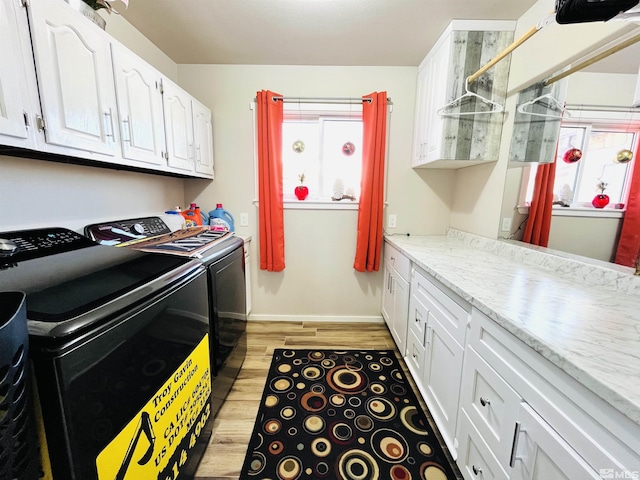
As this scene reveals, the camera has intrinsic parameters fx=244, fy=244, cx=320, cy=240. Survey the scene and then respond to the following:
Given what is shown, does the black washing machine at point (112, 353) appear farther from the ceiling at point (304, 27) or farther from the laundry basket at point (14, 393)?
the ceiling at point (304, 27)

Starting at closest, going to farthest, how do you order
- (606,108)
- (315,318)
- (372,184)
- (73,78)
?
(73,78) < (606,108) < (372,184) < (315,318)

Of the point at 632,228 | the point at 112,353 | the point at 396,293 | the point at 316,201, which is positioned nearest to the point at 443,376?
the point at 396,293

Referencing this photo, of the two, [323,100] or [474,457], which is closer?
[474,457]

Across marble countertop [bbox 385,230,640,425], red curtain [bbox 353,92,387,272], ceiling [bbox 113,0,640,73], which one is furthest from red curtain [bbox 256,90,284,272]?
marble countertop [bbox 385,230,640,425]

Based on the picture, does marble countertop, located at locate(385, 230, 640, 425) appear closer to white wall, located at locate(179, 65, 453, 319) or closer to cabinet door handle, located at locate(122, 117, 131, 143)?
white wall, located at locate(179, 65, 453, 319)

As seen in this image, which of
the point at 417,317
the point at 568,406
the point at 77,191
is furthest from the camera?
the point at 417,317

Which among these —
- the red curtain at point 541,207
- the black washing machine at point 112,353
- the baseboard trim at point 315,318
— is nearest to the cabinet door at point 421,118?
the red curtain at point 541,207

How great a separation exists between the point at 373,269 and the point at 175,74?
2.57 metres

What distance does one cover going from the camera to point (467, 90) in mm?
1635

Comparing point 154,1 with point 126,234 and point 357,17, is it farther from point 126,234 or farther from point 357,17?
point 126,234

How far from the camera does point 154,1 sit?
57.2 inches

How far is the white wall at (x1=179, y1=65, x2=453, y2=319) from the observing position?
87.4 inches

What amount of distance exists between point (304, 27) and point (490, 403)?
232 cm

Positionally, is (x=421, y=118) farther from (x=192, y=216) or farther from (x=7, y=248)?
(x=7, y=248)
